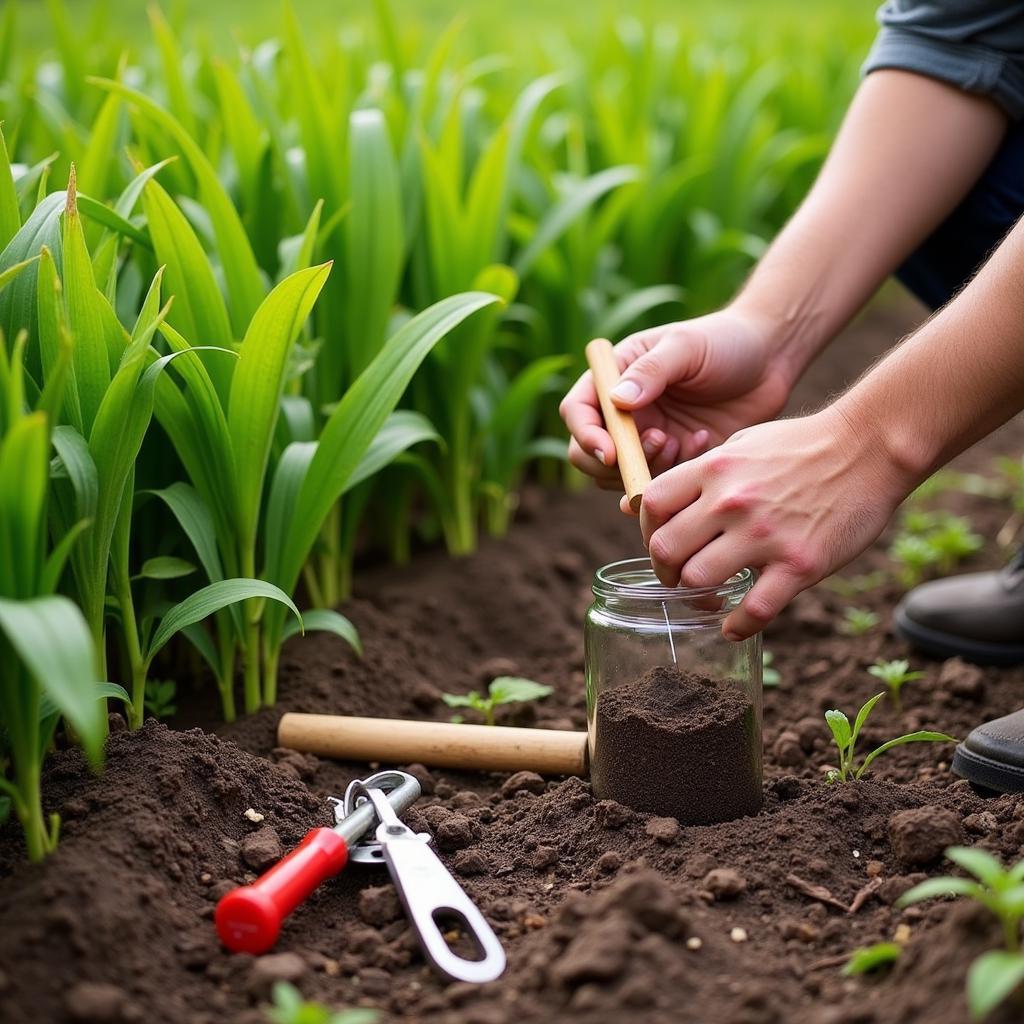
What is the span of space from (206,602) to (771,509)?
28.0 inches

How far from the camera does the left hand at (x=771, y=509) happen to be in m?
1.40

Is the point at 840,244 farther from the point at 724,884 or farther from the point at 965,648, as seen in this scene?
the point at 724,884

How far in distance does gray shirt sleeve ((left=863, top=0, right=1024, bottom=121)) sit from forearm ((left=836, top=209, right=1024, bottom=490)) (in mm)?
723

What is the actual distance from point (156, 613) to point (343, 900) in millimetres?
522

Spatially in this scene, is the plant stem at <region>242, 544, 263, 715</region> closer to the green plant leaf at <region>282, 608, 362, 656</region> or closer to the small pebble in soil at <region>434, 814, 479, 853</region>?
the green plant leaf at <region>282, 608, 362, 656</region>

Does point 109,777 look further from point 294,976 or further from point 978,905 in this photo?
point 978,905

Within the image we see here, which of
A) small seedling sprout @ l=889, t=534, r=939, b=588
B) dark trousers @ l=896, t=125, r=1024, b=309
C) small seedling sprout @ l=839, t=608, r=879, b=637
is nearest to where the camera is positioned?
dark trousers @ l=896, t=125, r=1024, b=309

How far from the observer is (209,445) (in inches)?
66.2

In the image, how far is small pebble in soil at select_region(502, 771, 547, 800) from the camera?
169cm

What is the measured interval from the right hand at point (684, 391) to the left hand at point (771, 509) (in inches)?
10.9

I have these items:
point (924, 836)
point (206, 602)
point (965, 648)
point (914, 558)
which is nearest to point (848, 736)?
point (924, 836)

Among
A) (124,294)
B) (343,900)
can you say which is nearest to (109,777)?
(343,900)

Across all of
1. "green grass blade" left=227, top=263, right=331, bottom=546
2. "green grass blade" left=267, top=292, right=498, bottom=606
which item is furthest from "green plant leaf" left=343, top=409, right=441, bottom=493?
"green grass blade" left=227, top=263, right=331, bottom=546

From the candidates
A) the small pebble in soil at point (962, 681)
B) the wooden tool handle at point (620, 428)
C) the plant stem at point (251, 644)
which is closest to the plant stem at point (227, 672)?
the plant stem at point (251, 644)
